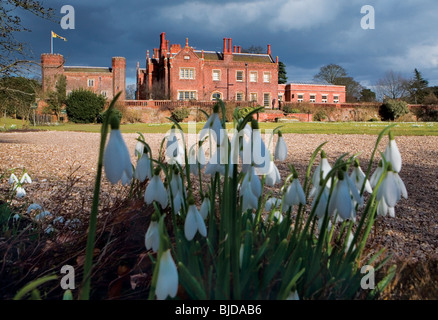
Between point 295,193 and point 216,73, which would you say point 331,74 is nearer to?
point 216,73

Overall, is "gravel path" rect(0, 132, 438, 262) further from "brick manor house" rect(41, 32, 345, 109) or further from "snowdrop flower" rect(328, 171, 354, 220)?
"brick manor house" rect(41, 32, 345, 109)

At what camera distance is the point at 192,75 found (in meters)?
43.6

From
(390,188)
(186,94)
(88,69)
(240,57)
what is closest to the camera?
(390,188)

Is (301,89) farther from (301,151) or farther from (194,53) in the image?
(301,151)

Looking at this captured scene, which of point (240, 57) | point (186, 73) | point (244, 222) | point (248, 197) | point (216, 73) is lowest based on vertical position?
point (244, 222)

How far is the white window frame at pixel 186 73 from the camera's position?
141ft

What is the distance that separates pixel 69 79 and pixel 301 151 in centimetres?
4878

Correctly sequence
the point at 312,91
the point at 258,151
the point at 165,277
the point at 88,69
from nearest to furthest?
the point at 165,277, the point at 258,151, the point at 88,69, the point at 312,91

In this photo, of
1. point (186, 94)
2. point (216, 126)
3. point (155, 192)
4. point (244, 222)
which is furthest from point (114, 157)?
point (186, 94)

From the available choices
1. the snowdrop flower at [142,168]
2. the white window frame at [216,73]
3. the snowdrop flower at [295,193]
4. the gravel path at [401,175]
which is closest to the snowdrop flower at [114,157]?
the snowdrop flower at [142,168]

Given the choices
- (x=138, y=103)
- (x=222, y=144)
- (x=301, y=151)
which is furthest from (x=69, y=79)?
(x=222, y=144)

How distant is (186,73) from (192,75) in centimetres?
73

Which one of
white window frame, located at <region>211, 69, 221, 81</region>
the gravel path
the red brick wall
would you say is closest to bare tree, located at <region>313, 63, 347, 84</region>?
the red brick wall

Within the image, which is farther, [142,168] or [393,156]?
[142,168]
